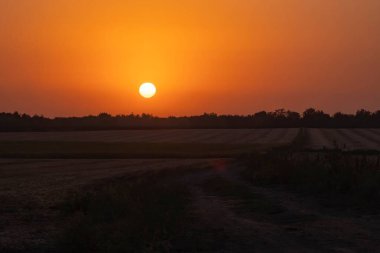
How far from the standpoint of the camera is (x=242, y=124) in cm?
14112

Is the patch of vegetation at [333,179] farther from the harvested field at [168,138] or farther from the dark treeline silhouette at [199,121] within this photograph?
the dark treeline silhouette at [199,121]

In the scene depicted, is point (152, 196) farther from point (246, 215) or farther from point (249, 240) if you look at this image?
point (249, 240)

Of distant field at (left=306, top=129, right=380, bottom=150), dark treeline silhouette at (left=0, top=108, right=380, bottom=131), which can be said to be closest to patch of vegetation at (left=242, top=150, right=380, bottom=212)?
distant field at (left=306, top=129, right=380, bottom=150)

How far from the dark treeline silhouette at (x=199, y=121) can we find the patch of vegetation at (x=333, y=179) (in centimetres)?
9599

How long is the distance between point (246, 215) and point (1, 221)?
22.7 ft

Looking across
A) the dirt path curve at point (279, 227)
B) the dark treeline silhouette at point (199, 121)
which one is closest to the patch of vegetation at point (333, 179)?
the dirt path curve at point (279, 227)

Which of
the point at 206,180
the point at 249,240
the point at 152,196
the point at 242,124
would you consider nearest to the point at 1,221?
the point at 152,196

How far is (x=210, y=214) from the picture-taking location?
1841cm

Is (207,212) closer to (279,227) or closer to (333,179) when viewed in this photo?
(279,227)

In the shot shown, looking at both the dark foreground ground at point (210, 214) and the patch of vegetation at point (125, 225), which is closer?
the patch of vegetation at point (125, 225)

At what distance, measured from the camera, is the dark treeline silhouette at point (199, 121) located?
131m

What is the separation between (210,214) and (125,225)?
5.41 meters

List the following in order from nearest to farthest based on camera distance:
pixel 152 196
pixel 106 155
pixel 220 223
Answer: pixel 220 223 < pixel 152 196 < pixel 106 155

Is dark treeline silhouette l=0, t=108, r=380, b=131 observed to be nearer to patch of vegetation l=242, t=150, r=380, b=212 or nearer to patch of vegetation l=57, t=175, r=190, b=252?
patch of vegetation l=242, t=150, r=380, b=212
